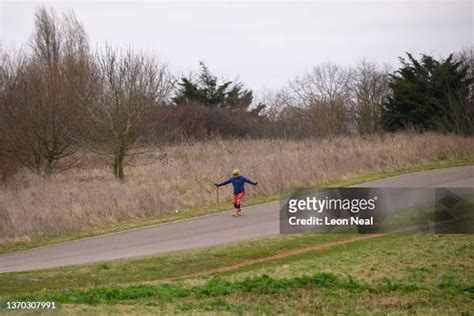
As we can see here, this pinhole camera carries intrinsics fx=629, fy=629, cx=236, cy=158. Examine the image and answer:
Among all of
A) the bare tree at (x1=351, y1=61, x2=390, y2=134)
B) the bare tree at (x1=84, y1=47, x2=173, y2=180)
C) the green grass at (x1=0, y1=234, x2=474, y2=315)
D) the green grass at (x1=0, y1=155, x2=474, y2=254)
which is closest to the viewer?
the green grass at (x1=0, y1=234, x2=474, y2=315)

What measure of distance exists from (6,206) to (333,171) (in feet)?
48.1

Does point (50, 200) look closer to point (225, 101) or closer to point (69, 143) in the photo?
point (69, 143)

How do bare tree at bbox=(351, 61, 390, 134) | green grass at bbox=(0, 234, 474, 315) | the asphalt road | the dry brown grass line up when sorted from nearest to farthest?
green grass at bbox=(0, 234, 474, 315)
the asphalt road
the dry brown grass
bare tree at bbox=(351, 61, 390, 134)

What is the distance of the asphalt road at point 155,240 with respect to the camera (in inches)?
653

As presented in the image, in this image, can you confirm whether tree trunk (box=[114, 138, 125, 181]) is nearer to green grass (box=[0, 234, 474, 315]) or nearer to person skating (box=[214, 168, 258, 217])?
person skating (box=[214, 168, 258, 217])

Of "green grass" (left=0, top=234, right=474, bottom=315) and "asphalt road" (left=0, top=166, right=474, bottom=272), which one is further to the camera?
"asphalt road" (left=0, top=166, right=474, bottom=272)

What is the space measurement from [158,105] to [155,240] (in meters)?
14.8

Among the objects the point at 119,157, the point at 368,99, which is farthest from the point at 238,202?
the point at 368,99

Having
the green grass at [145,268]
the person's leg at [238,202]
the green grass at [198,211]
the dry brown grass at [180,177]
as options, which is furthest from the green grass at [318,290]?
the dry brown grass at [180,177]

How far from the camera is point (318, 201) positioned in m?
19.6

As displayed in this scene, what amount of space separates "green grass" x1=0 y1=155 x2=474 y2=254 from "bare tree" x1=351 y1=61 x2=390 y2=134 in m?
24.8

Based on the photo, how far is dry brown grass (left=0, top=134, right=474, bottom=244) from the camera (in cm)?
2080

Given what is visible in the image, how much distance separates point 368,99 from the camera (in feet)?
203

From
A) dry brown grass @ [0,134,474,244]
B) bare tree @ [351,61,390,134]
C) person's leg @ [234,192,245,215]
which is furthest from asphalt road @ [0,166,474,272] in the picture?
bare tree @ [351,61,390,134]
